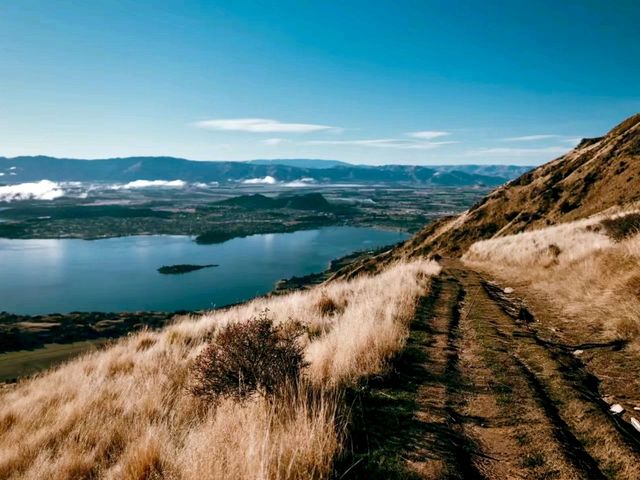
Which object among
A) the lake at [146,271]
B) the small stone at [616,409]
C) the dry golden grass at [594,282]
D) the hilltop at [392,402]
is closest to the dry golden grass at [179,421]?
the hilltop at [392,402]

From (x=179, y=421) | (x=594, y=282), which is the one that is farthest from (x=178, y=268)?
(x=179, y=421)

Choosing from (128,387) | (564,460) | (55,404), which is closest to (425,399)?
(564,460)

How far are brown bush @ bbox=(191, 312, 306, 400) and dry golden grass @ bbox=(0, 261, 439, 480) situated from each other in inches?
8.4

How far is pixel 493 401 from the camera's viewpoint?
16.4 feet

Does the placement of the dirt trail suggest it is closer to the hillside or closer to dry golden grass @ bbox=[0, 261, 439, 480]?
dry golden grass @ bbox=[0, 261, 439, 480]

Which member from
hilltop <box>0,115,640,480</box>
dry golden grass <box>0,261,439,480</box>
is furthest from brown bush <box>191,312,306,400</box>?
dry golden grass <box>0,261,439,480</box>

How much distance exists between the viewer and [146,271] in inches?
5344

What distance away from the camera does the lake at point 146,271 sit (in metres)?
107

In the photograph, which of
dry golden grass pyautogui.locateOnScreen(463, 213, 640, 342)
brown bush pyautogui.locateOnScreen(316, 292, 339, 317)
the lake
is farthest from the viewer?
the lake

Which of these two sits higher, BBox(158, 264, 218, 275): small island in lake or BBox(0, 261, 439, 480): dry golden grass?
BBox(0, 261, 439, 480): dry golden grass

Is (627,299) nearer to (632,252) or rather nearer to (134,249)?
(632,252)

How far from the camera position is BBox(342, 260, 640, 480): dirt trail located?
3.66 m

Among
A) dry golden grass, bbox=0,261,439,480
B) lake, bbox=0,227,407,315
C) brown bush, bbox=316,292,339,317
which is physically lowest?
lake, bbox=0,227,407,315

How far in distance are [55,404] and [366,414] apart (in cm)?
552
